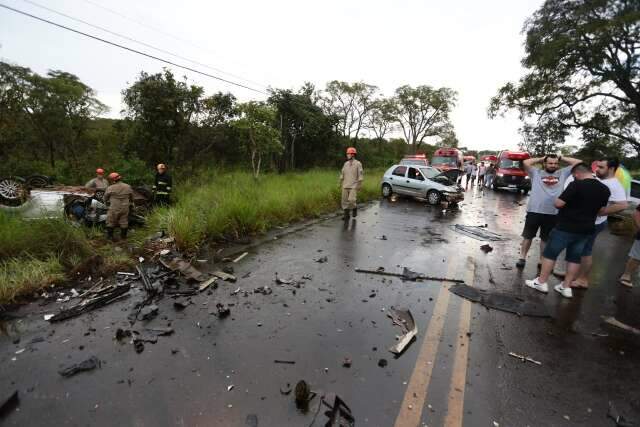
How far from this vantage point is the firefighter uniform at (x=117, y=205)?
6.84 metres

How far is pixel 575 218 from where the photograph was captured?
13.6 ft

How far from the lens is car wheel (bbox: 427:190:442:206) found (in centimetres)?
1281

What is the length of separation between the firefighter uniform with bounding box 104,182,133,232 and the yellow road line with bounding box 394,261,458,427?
6.74 metres

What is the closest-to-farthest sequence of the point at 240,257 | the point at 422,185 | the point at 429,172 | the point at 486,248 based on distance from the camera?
the point at 240,257 < the point at 486,248 < the point at 422,185 < the point at 429,172

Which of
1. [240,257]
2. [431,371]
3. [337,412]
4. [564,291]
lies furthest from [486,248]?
[337,412]

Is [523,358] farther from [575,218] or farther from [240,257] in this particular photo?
[240,257]

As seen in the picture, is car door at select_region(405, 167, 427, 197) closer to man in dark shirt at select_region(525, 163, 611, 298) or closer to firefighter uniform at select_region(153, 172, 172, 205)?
man in dark shirt at select_region(525, 163, 611, 298)

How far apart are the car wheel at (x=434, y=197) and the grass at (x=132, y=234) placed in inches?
220

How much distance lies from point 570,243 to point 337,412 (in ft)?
13.3

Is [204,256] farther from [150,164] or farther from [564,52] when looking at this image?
[564,52]

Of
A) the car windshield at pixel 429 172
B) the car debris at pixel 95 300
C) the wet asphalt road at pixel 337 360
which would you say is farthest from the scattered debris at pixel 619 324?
the car windshield at pixel 429 172

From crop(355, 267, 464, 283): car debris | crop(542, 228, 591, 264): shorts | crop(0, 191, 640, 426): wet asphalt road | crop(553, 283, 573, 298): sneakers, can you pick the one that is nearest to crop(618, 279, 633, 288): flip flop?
crop(0, 191, 640, 426): wet asphalt road

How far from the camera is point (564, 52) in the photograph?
1689cm

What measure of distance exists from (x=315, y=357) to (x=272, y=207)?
5.95 m
